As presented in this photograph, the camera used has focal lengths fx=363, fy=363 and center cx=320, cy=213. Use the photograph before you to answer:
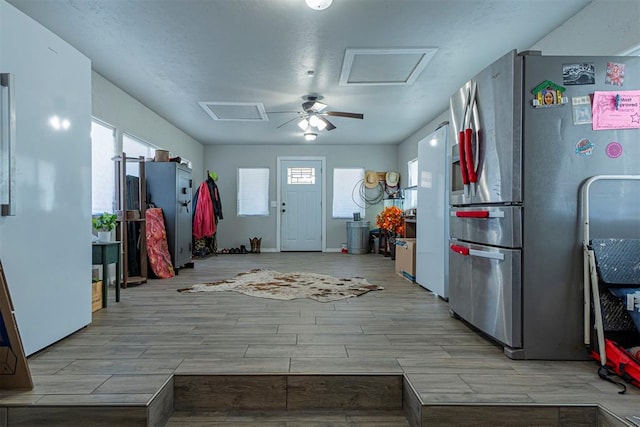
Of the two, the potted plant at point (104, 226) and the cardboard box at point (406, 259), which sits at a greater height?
the potted plant at point (104, 226)

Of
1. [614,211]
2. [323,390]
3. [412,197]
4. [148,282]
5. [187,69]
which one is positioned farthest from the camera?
[412,197]

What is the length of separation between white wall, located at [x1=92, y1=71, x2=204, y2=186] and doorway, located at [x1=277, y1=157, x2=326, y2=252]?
6.76ft

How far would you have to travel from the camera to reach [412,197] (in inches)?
249

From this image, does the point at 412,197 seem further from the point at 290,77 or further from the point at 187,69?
the point at 187,69

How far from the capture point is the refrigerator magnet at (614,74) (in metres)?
1.95

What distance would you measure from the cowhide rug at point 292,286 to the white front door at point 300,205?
3233mm

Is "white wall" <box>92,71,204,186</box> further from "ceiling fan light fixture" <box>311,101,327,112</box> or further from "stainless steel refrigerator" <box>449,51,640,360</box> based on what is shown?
"stainless steel refrigerator" <box>449,51,640,360</box>

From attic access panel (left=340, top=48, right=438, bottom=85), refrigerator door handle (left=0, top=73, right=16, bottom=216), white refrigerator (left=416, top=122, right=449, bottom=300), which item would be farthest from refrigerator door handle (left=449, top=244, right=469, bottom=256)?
refrigerator door handle (left=0, top=73, right=16, bottom=216)

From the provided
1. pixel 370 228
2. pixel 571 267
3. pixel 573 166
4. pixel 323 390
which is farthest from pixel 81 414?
pixel 370 228

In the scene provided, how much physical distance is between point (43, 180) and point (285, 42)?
2.13 m

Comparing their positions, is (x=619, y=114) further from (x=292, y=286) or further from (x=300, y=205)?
(x=300, y=205)

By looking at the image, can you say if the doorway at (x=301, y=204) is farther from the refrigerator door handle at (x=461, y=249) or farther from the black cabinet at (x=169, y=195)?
the refrigerator door handle at (x=461, y=249)

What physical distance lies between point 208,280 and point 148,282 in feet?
2.19

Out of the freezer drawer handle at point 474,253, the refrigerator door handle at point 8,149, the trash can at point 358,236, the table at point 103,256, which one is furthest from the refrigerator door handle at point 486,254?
the trash can at point 358,236
